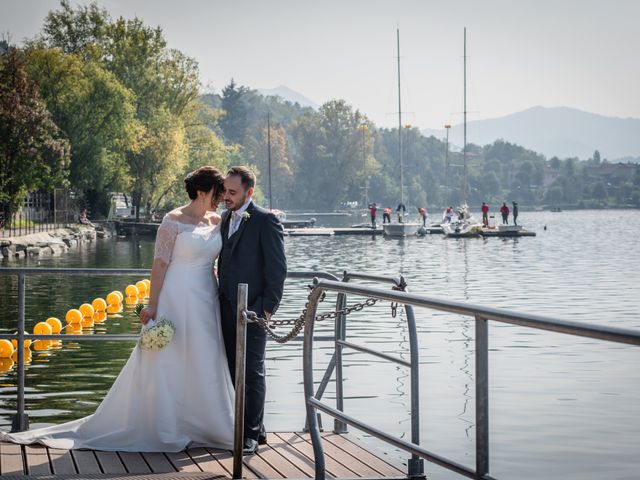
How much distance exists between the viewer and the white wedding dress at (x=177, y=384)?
775cm

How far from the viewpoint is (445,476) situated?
10445 millimetres

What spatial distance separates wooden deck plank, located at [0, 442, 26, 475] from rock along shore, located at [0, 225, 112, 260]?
1634 inches

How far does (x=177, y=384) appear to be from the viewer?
308 inches

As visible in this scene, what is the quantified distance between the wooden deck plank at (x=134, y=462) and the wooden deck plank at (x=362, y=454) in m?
1.41

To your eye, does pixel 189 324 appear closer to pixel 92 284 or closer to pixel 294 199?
pixel 92 284

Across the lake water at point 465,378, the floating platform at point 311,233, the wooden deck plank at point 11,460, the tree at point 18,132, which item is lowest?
the lake water at point 465,378

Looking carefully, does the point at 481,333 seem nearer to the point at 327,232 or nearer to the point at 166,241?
the point at 166,241

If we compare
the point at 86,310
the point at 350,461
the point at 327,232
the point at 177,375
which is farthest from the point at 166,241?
the point at 327,232

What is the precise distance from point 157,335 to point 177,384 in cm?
41

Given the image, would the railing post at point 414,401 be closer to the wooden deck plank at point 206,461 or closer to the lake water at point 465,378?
the lake water at point 465,378

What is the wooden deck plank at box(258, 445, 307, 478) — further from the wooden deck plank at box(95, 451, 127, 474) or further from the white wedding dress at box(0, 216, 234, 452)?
the wooden deck plank at box(95, 451, 127, 474)

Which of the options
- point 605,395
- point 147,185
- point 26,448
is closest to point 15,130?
point 147,185

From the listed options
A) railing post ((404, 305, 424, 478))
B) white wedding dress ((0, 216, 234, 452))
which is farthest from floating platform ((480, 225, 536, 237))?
railing post ((404, 305, 424, 478))

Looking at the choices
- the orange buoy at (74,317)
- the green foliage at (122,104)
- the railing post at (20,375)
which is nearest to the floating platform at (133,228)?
the green foliage at (122,104)
